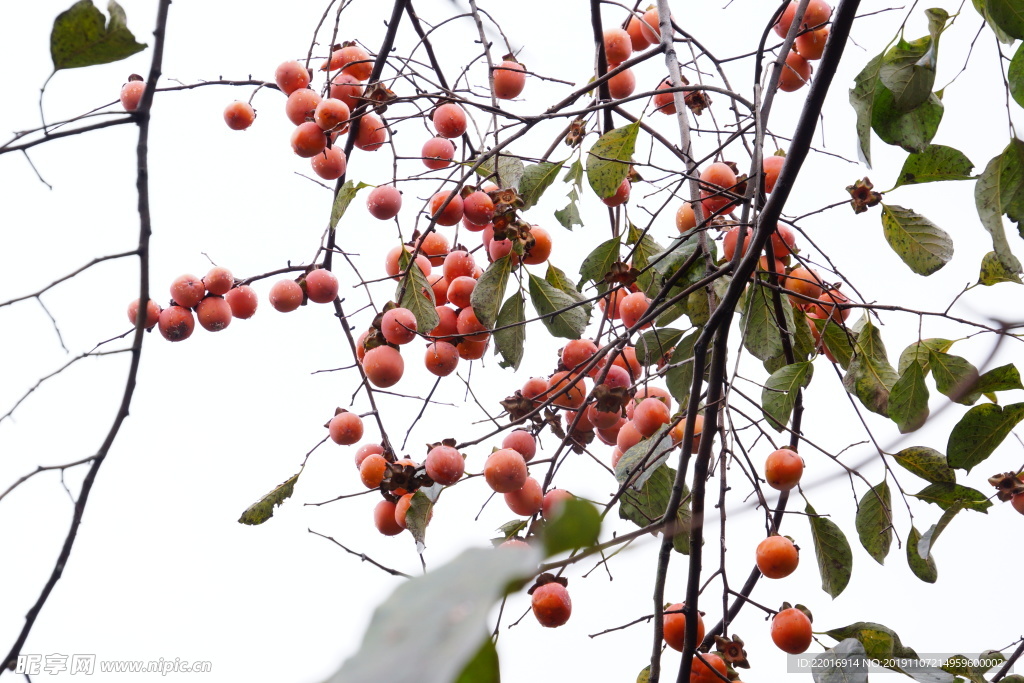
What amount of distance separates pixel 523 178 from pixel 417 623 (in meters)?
0.75

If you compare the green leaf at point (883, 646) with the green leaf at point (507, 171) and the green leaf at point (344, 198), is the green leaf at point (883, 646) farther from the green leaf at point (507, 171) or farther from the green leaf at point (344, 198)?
the green leaf at point (344, 198)

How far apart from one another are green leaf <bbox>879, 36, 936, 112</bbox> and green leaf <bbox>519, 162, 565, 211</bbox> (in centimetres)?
32

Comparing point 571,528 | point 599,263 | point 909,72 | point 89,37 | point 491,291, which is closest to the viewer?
point 571,528

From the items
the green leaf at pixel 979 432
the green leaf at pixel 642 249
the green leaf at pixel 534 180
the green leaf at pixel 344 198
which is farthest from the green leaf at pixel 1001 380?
the green leaf at pixel 344 198

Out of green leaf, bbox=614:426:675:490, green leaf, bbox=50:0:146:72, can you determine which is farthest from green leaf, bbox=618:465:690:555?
green leaf, bbox=50:0:146:72

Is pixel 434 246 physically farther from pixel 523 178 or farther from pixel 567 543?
pixel 567 543

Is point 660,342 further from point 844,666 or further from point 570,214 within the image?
point 844,666

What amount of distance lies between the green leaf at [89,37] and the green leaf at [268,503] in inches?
21.5

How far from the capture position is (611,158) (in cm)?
80

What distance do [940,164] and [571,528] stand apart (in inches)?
31.5

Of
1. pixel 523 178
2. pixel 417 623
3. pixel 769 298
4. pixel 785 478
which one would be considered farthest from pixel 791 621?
pixel 417 623

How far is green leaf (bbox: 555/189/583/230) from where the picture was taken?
3.30ft

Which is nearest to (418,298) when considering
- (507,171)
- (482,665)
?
(507,171)

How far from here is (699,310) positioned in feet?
3.20
